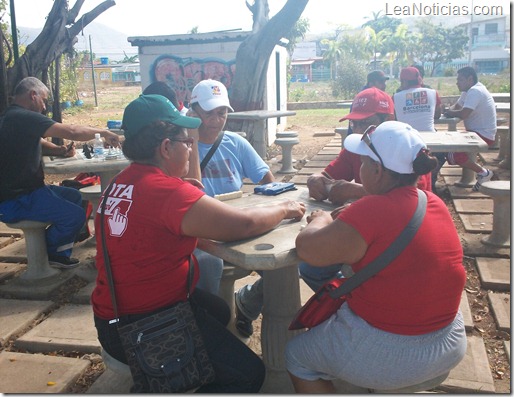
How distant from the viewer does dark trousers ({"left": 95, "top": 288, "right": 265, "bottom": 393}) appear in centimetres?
203

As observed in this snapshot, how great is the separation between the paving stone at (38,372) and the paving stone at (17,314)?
11.4 inches

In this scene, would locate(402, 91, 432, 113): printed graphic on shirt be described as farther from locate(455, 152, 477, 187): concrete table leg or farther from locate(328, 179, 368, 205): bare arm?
locate(328, 179, 368, 205): bare arm

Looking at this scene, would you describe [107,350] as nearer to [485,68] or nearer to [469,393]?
[469,393]

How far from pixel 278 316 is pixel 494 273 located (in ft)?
7.57

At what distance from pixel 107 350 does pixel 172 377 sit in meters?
0.40

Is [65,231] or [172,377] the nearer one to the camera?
[172,377]

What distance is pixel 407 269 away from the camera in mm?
1802

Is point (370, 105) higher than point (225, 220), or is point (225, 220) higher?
point (370, 105)

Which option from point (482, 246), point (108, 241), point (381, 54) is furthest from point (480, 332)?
point (381, 54)

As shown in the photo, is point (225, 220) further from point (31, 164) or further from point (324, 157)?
point (324, 157)

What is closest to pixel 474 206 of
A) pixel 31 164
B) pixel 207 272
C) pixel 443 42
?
pixel 207 272

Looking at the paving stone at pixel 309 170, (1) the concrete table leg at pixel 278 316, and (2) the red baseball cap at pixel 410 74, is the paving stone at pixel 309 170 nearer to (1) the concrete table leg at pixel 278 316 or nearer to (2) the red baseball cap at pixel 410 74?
(2) the red baseball cap at pixel 410 74

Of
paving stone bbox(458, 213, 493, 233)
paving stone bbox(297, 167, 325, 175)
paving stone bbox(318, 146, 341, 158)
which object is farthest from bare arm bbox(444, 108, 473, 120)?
paving stone bbox(318, 146, 341, 158)

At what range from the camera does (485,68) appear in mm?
50562
